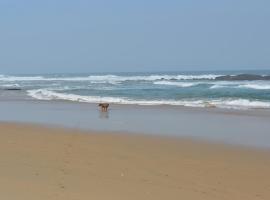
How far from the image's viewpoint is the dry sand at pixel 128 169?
4.87 metres

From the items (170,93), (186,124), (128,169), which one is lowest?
(170,93)

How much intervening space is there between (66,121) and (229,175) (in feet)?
24.6

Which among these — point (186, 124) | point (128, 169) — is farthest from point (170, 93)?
point (128, 169)

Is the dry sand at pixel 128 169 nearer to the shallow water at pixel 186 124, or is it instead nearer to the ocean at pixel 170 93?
the shallow water at pixel 186 124

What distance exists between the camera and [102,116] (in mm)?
14125

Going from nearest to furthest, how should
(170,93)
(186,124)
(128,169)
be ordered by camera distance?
(128,169) → (186,124) → (170,93)

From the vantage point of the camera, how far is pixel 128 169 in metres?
5.99

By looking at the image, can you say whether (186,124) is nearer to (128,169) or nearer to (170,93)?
(128,169)

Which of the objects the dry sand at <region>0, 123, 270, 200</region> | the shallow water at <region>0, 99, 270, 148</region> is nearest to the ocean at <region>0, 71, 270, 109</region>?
the shallow water at <region>0, 99, 270, 148</region>

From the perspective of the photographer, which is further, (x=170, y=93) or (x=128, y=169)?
(x=170, y=93)

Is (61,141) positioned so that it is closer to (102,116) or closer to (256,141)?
(256,141)

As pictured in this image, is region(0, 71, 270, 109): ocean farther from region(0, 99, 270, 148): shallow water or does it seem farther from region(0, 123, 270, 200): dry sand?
region(0, 123, 270, 200): dry sand

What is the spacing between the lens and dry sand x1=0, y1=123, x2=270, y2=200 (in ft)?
16.0

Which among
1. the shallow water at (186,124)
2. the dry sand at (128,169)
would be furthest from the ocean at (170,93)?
the dry sand at (128,169)
